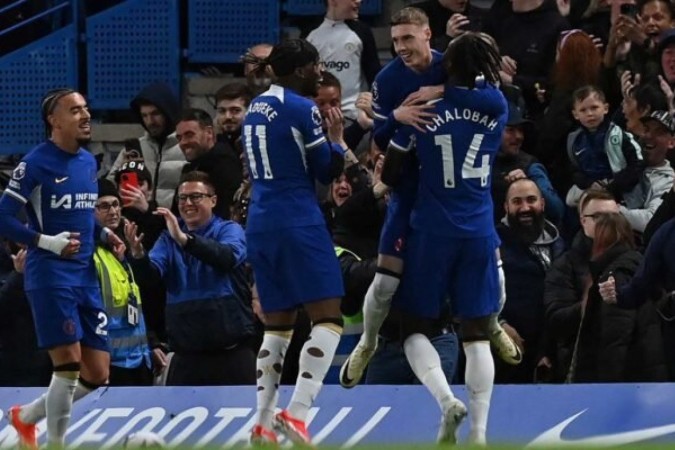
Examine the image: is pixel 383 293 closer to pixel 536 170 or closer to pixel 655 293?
pixel 655 293

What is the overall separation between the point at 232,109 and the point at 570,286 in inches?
161

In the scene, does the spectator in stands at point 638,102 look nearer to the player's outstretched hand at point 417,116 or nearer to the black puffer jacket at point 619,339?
the black puffer jacket at point 619,339

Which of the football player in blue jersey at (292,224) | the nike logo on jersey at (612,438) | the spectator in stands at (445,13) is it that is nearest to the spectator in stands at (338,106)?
the spectator in stands at (445,13)

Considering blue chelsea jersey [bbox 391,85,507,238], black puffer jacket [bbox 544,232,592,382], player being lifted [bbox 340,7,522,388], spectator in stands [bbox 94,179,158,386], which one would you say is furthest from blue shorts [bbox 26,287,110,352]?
black puffer jacket [bbox 544,232,592,382]

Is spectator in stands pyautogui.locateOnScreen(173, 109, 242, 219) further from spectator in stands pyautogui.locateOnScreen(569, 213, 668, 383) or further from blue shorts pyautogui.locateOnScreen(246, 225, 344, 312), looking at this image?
blue shorts pyautogui.locateOnScreen(246, 225, 344, 312)

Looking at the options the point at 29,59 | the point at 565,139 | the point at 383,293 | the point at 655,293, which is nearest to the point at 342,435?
the point at 383,293

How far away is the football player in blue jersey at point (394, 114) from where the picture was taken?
46.1 ft

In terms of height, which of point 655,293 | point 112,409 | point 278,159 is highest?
point 278,159

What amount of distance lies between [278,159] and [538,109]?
5320 mm

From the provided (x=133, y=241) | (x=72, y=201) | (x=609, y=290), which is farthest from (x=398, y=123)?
(x=133, y=241)

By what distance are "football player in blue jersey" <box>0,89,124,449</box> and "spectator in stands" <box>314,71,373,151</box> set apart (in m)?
A: 2.84

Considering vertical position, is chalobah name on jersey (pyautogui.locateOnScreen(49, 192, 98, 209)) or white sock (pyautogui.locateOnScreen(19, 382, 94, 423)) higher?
chalobah name on jersey (pyautogui.locateOnScreen(49, 192, 98, 209))

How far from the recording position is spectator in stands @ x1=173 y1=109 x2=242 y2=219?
18.4 meters

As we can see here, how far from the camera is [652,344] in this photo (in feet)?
51.5
